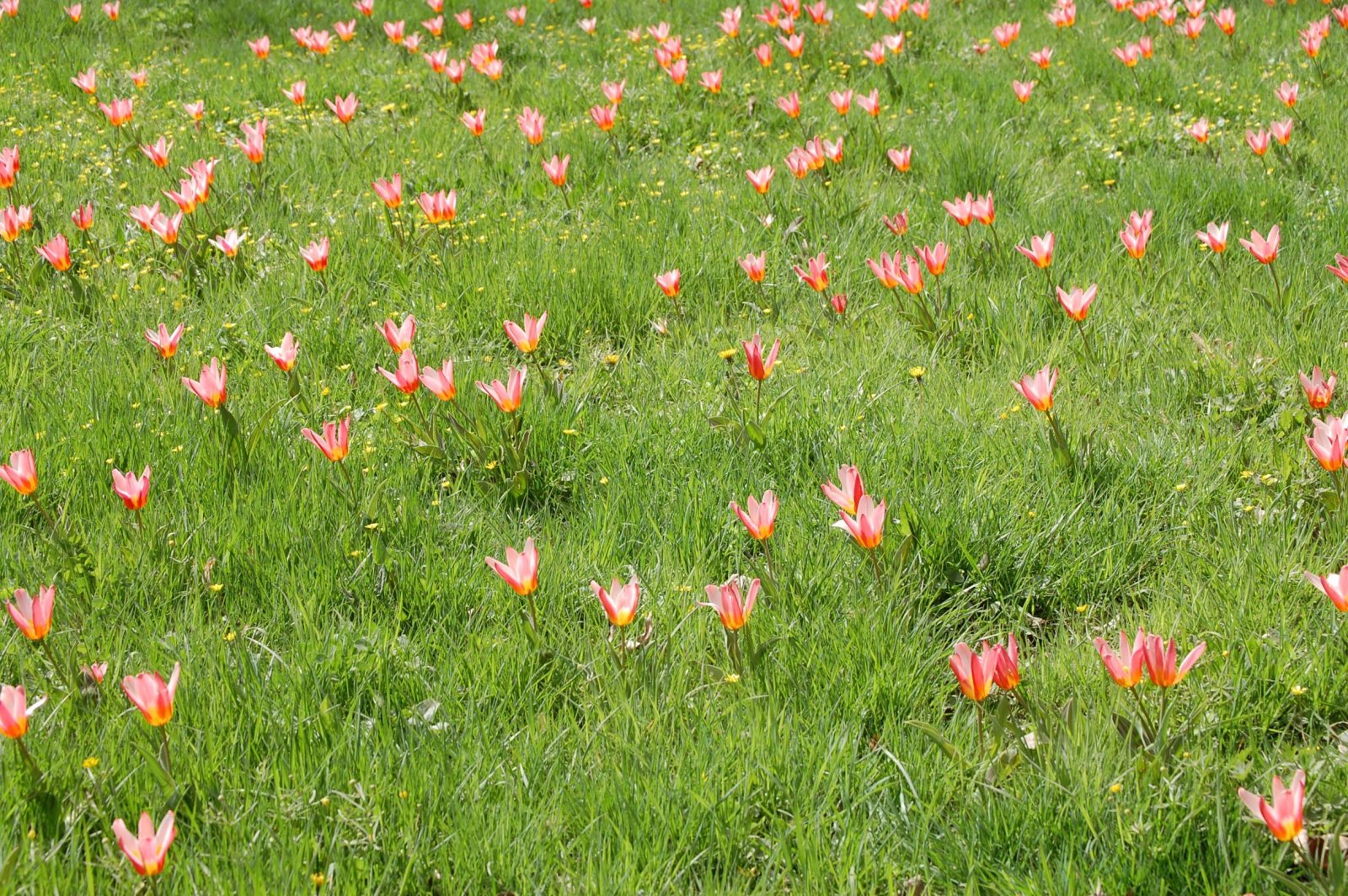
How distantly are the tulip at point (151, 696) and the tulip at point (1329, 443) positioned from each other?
7.42 feet

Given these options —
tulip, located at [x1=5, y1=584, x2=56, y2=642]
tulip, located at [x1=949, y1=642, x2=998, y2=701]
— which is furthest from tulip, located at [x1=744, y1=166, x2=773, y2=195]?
tulip, located at [x1=5, y1=584, x2=56, y2=642]

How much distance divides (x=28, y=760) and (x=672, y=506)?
1450mm

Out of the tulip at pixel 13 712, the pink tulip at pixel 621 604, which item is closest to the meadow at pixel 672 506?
the tulip at pixel 13 712

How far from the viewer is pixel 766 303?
155 inches

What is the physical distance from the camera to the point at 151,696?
1852 millimetres

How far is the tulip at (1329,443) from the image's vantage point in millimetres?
2461

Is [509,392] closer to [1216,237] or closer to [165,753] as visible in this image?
[165,753]

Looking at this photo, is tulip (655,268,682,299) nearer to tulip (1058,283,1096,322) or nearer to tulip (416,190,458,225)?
tulip (416,190,458,225)

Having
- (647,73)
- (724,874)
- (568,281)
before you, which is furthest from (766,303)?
(647,73)

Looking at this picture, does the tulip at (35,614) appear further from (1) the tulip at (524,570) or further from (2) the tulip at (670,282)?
(2) the tulip at (670,282)

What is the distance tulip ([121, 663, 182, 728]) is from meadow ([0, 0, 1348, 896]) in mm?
10

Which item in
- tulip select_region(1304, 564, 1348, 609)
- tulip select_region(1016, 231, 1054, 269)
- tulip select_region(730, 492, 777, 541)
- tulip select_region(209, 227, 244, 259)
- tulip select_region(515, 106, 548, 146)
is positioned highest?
tulip select_region(1304, 564, 1348, 609)

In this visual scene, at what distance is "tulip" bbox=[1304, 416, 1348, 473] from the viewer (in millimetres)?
2461

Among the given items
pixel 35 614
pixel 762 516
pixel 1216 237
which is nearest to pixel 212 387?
pixel 35 614
